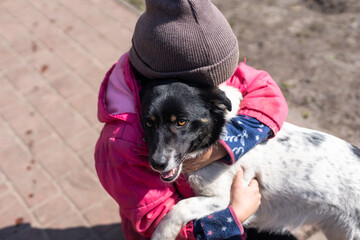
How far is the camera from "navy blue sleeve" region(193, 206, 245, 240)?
2367 mm

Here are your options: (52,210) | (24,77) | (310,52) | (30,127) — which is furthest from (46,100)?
(310,52)

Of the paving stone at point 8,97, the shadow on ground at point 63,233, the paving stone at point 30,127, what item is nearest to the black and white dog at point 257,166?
the shadow on ground at point 63,233

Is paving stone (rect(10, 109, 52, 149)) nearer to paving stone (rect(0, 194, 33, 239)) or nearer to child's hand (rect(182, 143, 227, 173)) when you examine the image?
paving stone (rect(0, 194, 33, 239))

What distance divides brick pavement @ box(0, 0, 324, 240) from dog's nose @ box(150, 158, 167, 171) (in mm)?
1535

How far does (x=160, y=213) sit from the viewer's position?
2.47m

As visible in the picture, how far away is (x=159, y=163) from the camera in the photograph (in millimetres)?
2217

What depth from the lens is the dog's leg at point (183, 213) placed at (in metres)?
2.42

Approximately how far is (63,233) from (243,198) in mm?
1855

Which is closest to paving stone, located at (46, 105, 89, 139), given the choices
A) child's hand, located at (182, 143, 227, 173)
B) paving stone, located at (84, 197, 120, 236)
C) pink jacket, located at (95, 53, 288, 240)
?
paving stone, located at (84, 197, 120, 236)

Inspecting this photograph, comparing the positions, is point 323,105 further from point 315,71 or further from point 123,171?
point 123,171

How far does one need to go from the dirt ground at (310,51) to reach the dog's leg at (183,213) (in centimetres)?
Answer: 226

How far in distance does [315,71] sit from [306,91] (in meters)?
0.40

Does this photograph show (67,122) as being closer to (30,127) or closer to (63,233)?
(30,127)

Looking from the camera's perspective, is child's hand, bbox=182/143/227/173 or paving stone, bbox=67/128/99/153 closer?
child's hand, bbox=182/143/227/173
